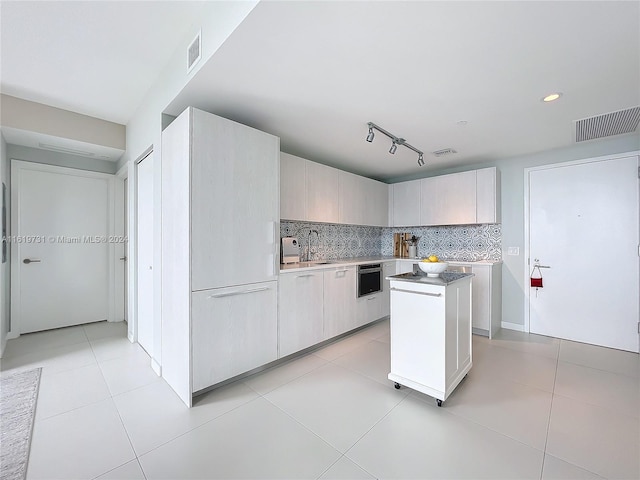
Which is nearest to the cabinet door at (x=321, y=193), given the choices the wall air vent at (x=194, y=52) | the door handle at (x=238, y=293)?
the door handle at (x=238, y=293)

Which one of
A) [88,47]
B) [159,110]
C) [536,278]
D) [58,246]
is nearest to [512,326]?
[536,278]

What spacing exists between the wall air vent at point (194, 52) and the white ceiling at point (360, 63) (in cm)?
8

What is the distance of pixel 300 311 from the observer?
9.30 feet

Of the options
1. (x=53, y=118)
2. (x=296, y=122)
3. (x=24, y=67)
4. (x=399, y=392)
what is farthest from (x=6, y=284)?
(x=399, y=392)

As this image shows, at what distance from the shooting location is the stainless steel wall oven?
364 cm

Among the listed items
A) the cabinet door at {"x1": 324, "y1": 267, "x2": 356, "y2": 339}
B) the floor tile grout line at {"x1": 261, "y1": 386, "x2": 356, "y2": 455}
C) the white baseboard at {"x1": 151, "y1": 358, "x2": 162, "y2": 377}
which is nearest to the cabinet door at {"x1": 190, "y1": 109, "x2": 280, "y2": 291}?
the cabinet door at {"x1": 324, "y1": 267, "x2": 356, "y2": 339}

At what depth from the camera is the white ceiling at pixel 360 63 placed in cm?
143

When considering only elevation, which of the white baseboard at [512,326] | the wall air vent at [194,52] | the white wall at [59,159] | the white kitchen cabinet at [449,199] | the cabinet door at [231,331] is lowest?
the white baseboard at [512,326]

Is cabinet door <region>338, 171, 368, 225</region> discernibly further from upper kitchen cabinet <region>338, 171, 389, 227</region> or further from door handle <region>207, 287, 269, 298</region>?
door handle <region>207, 287, 269, 298</region>

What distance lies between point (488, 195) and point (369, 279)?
6.55 ft

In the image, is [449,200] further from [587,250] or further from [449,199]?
[587,250]

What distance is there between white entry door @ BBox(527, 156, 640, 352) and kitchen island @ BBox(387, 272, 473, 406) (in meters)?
2.01

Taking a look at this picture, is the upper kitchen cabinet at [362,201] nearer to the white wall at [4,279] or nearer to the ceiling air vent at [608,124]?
the ceiling air vent at [608,124]

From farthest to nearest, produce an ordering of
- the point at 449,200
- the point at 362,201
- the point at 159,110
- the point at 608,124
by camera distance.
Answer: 1. the point at 362,201
2. the point at 449,200
3. the point at 608,124
4. the point at 159,110
